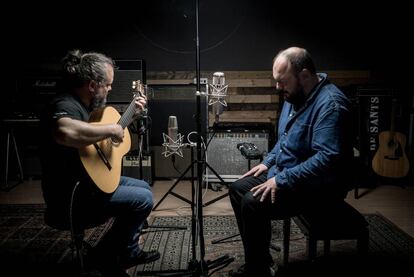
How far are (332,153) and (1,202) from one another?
3.46 m

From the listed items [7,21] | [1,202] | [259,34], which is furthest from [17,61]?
[259,34]

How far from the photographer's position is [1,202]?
157 inches

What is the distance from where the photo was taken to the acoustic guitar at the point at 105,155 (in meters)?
2.07

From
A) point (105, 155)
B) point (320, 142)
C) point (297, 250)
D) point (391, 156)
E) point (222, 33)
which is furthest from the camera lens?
point (222, 33)

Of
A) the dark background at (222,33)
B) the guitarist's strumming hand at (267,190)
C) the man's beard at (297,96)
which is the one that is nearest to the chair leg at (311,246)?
the guitarist's strumming hand at (267,190)

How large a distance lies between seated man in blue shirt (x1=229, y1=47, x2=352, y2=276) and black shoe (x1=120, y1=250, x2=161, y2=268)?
2.35 feet

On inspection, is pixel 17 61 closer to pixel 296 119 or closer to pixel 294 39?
pixel 294 39

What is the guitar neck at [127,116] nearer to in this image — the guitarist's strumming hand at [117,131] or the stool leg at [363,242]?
the guitarist's strumming hand at [117,131]

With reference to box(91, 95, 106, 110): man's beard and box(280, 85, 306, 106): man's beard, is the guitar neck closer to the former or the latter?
box(91, 95, 106, 110): man's beard

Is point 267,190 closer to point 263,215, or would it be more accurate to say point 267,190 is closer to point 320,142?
point 263,215

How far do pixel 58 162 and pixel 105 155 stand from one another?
0.27 m

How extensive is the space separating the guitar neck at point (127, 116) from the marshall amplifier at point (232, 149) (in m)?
1.95

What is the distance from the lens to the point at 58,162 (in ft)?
6.73

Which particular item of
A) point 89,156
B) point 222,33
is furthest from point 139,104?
point 222,33
